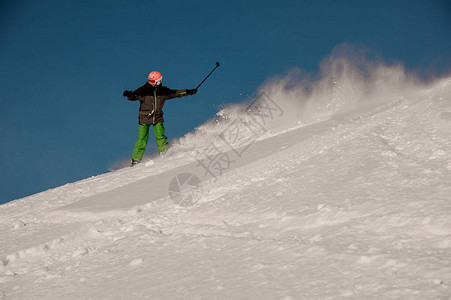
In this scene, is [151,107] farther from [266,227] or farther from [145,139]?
[266,227]

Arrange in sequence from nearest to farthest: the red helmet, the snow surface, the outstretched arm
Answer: the snow surface, the red helmet, the outstretched arm

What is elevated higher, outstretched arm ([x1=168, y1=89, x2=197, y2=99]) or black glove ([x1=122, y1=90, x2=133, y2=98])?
black glove ([x1=122, y1=90, x2=133, y2=98])

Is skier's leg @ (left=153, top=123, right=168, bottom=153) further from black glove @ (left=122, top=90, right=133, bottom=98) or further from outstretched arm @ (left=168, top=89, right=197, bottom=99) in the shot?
black glove @ (left=122, top=90, right=133, bottom=98)

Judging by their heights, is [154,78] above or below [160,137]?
above

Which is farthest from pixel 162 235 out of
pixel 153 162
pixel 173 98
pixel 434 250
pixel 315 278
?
pixel 173 98

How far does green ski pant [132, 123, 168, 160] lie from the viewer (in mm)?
7969

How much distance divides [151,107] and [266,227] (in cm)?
524

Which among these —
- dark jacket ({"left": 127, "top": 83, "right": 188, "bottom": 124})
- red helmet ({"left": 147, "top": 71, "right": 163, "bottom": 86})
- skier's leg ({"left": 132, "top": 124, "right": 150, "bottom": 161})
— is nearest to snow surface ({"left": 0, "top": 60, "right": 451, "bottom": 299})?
skier's leg ({"left": 132, "top": 124, "right": 150, "bottom": 161})

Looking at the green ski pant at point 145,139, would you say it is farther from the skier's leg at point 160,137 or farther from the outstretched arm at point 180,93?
the outstretched arm at point 180,93

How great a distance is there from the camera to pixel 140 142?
799 centimetres

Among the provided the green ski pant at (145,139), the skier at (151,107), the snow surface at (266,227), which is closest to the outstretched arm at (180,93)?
the skier at (151,107)

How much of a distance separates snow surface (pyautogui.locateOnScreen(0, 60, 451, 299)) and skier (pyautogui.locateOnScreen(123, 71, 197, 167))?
189 centimetres

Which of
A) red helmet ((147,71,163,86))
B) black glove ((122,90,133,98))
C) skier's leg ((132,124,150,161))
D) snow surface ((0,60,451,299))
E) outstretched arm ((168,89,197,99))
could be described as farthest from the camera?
outstretched arm ((168,89,197,99))

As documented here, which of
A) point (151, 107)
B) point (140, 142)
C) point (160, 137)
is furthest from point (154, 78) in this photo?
point (140, 142)
